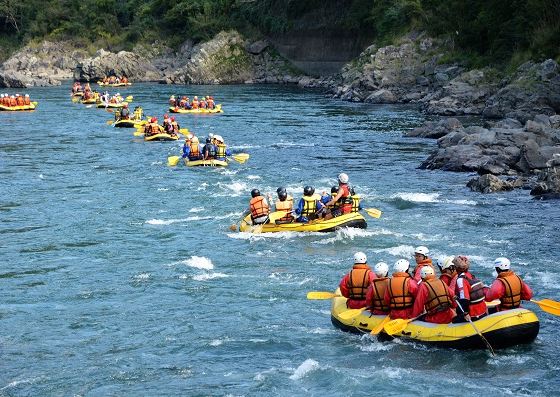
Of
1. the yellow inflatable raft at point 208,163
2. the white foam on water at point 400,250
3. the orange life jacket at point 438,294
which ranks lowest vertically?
the white foam on water at point 400,250

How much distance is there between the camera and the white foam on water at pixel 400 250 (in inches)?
883

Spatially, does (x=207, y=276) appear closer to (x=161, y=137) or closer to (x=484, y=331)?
(x=484, y=331)

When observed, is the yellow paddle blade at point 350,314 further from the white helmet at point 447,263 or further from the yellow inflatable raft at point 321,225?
the yellow inflatable raft at point 321,225

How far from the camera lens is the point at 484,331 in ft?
50.3

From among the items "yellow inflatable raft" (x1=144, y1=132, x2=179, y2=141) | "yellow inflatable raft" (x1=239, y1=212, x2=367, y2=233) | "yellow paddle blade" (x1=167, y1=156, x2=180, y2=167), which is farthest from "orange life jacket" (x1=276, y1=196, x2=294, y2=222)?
"yellow inflatable raft" (x1=144, y1=132, x2=179, y2=141)

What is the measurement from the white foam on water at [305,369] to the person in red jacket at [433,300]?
2.09 meters

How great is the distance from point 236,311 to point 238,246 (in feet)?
17.7

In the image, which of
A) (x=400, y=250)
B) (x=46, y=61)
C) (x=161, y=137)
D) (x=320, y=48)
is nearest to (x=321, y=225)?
(x=400, y=250)

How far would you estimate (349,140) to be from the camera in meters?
44.5

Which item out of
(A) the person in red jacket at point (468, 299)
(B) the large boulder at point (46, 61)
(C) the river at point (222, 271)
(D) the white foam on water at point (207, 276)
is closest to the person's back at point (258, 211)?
(C) the river at point (222, 271)

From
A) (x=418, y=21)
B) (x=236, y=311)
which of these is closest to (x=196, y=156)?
(x=236, y=311)

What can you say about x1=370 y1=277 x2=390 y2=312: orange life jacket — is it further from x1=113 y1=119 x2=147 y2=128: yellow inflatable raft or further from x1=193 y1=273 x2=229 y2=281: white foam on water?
x1=113 y1=119 x2=147 y2=128: yellow inflatable raft

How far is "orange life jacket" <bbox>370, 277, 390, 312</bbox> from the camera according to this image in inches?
637

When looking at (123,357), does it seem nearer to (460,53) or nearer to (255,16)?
(460,53)
